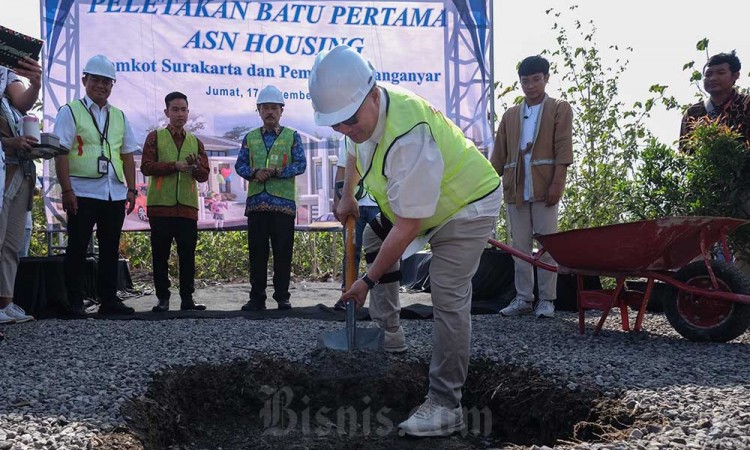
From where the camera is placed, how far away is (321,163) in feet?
23.5

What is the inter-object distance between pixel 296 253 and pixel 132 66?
3.82 metres

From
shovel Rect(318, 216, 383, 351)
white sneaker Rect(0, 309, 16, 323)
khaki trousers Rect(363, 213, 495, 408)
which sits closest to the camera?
khaki trousers Rect(363, 213, 495, 408)

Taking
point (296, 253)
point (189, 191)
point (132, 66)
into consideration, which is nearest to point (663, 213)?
point (189, 191)

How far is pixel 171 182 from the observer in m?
6.00

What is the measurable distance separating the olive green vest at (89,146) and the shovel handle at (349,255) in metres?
2.80

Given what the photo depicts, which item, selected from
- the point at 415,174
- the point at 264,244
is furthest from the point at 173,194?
the point at 415,174

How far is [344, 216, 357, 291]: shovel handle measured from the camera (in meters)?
3.56

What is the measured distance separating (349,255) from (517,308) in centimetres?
248

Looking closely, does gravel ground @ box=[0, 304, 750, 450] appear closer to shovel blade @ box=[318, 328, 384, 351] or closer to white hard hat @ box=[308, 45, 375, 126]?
shovel blade @ box=[318, 328, 384, 351]

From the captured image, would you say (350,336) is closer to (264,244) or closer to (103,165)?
(264,244)

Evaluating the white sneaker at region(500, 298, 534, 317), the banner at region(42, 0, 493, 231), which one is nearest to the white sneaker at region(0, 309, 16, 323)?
the banner at region(42, 0, 493, 231)

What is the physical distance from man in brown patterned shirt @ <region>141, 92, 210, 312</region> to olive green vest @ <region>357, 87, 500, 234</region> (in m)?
3.42

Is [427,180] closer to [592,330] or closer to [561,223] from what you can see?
[592,330]

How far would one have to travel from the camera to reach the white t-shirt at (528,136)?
5695mm
